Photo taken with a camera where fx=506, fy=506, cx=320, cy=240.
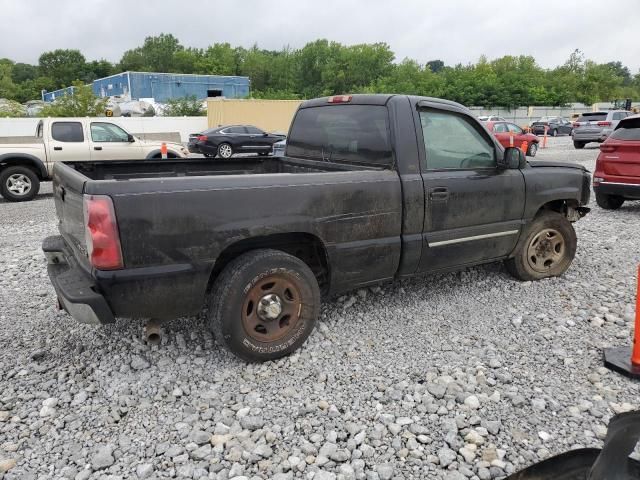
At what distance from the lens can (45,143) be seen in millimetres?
10984

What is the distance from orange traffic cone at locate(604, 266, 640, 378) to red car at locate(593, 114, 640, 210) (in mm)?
5598

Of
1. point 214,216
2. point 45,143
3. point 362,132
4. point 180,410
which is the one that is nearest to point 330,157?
point 362,132

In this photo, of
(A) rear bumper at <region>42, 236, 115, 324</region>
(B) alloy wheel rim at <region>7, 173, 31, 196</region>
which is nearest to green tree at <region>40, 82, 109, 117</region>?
(B) alloy wheel rim at <region>7, 173, 31, 196</region>

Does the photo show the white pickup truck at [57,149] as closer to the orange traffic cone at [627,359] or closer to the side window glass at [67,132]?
the side window glass at [67,132]

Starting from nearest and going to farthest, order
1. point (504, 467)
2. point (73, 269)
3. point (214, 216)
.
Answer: point (504, 467) → point (214, 216) → point (73, 269)

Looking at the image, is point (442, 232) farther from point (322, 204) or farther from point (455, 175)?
point (322, 204)

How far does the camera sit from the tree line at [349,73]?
185 ft

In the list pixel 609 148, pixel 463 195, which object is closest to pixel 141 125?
pixel 609 148

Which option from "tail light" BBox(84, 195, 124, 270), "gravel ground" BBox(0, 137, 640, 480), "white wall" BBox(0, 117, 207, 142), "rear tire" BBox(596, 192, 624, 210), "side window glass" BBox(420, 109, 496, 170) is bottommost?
"gravel ground" BBox(0, 137, 640, 480)

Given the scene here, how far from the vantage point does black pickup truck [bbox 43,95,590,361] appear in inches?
116

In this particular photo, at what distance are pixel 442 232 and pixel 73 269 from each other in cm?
275

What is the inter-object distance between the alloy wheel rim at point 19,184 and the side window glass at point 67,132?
44.7 inches

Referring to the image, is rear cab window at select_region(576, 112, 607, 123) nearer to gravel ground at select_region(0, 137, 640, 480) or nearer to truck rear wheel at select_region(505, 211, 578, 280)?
truck rear wheel at select_region(505, 211, 578, 280)

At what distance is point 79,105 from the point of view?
28.5m
